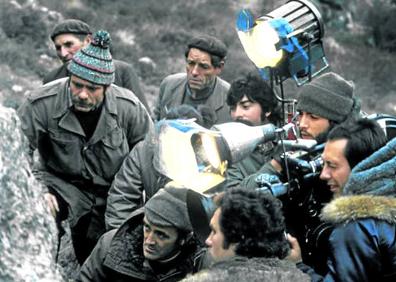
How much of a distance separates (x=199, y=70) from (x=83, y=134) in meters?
1.29

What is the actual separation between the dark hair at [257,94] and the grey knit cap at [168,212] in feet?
4.04

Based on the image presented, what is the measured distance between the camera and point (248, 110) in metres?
5.09

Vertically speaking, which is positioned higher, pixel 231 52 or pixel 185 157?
pixel 185 157

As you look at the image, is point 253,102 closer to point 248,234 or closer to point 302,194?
point 302,194

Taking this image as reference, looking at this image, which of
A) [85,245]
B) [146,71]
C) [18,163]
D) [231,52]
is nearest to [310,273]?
[18,163]

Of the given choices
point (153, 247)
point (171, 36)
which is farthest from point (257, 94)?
point (171, 36)

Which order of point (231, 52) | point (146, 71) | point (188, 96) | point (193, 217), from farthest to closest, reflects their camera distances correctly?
point (231, 52) < point (146, 71) < point (188, 96) < point (193, 217)

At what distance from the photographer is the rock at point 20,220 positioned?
2445 millimetres

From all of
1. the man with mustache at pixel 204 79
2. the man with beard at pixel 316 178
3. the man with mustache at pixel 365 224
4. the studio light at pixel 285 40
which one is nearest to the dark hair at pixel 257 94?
the studio light at pixel 285 40

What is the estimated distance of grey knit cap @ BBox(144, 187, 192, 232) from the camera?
3.97 meters

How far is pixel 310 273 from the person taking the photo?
3400mm

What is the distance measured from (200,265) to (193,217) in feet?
0.83

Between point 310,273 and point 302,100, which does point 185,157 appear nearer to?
point 310,273

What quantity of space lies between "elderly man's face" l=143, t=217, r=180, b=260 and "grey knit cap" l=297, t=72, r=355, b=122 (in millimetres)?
1087
